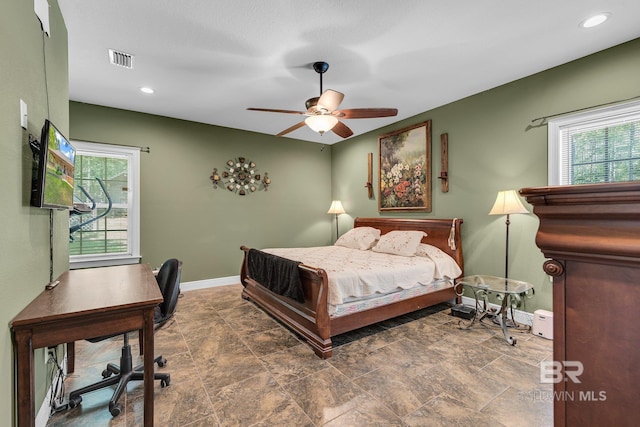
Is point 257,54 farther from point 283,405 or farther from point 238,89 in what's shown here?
point 283,405

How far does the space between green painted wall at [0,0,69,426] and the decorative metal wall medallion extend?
9.99 ft

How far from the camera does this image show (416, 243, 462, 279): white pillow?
11.6ft

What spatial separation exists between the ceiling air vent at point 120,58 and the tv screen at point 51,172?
1304mm

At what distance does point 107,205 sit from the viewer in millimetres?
4160

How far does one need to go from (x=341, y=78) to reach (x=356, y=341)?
2.80m

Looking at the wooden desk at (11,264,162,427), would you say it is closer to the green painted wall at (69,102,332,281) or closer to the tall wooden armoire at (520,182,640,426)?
the tall wooden armoire at (520,182,640,426)

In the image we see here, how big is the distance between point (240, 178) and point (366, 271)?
3.12 meters

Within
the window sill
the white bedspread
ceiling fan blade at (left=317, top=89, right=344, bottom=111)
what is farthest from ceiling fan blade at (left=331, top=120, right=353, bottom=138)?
the window sill

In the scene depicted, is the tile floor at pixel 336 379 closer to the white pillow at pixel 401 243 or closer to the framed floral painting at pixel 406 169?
the white pillow at pixel 401 243

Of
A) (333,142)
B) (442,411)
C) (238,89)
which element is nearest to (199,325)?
(442,411)

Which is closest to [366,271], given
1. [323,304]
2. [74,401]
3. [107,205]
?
[323,304]

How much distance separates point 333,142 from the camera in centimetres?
605

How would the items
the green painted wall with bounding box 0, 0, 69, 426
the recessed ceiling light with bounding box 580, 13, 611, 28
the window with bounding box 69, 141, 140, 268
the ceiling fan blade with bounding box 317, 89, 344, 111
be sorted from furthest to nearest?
the window with bounding box 69, 141, 140, 268 → the ceiling fan blade with bounding box 317, 89, 344, 111 → the recessed ceiling light with bounding box 580, 13, 611, 28 → the green painted wall with bounding box 0, 0, 69, 426

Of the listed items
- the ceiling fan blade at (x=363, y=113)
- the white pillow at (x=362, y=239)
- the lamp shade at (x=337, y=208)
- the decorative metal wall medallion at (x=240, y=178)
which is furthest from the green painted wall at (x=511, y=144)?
the decorative metal wall medallion at (x=240, y=178)
